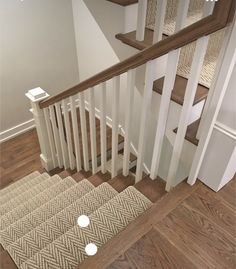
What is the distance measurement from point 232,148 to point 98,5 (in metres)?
2.00

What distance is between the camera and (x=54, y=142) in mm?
2479

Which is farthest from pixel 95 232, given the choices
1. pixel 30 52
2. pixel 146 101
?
pixel 30 52

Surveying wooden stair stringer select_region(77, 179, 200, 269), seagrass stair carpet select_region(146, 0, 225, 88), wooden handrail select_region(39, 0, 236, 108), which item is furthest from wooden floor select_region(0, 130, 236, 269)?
wooden handrail select_region(39, 0, 236, 108)

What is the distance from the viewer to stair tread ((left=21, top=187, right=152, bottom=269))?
121 centimetres

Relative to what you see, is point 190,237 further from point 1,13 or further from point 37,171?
point 1,13

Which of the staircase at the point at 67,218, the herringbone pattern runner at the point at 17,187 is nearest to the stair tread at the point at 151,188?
the staircase at the point at 67,218

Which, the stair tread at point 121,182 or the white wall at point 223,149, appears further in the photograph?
the stair tread at point 121,182

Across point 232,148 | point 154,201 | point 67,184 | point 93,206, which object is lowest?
point 67,184

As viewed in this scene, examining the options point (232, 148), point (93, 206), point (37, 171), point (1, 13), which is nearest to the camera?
point (232, 148)

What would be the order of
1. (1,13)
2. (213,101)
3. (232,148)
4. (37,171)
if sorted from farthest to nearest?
(37,171) < (1,13) < (232,148) < (213,101)

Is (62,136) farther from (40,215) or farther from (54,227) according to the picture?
(54,227)

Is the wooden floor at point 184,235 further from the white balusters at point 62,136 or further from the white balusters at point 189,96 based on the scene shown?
the white balusters at point 62,136

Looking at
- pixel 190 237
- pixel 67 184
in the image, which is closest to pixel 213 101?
pixel 190 237

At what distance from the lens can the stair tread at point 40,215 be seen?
1544 mm
